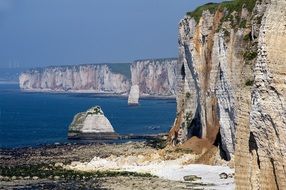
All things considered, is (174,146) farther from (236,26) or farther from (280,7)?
(280,7)

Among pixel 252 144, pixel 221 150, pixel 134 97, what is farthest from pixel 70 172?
pixel 134 97

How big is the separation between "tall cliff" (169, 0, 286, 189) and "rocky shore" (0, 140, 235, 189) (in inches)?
192

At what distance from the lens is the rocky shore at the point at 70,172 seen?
4344 cm

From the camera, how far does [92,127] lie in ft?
290

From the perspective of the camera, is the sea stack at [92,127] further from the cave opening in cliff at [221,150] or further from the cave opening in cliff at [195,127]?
the cave opening in cliff at [221,150]

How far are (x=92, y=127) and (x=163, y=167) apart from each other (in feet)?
125

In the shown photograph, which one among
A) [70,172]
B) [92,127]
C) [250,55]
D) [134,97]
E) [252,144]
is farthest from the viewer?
[134,97]

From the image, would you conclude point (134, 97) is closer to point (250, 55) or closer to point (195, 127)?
point (195, 127)

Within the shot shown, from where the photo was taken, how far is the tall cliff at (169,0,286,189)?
71.9 feet

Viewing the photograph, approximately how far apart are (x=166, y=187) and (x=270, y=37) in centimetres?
2094

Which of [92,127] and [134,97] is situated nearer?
[92,127]

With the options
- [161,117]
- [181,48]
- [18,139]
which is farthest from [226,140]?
[161,117]

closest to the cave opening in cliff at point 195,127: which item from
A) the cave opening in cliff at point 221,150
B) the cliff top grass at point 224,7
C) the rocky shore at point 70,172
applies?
the rocky shore at point 70,172

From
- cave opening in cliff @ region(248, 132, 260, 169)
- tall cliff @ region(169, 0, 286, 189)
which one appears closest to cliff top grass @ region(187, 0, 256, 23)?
tall cliff @ region(169, 0, 286, 189)
